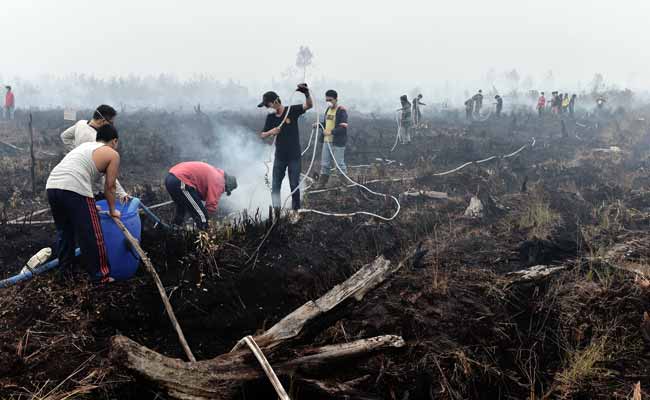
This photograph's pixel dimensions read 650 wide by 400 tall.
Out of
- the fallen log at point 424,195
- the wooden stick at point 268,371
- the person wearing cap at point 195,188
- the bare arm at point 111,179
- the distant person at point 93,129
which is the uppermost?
the distant person at point 93,129

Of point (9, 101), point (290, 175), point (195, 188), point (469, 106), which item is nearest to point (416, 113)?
point (469, 106)

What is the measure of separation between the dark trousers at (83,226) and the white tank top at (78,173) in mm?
52

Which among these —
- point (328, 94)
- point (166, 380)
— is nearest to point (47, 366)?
point (166, 380)

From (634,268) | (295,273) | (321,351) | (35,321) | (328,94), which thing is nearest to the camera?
(321,351)

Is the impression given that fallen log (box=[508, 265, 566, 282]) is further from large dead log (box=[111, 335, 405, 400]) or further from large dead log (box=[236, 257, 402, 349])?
large dead log (box=[111, 335, 405, 400])

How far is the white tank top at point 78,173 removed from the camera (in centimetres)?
333

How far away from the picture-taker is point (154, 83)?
37.5 meters

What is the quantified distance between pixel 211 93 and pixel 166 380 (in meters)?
38.5

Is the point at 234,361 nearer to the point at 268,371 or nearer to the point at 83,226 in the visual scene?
the point at 268,371

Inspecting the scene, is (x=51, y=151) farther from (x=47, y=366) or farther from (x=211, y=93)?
(x=211, y=93)

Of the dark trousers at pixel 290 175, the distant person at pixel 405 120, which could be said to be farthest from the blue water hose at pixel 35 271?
the distant person at pixel 405 120

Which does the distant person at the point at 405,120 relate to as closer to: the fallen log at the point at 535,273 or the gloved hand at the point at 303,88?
the gloved hand at the point at 303,88

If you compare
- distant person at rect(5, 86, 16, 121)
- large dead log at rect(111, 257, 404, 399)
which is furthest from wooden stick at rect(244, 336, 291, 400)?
distant person at rect(5, 86, 16, 121)

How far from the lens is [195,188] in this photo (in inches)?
187
